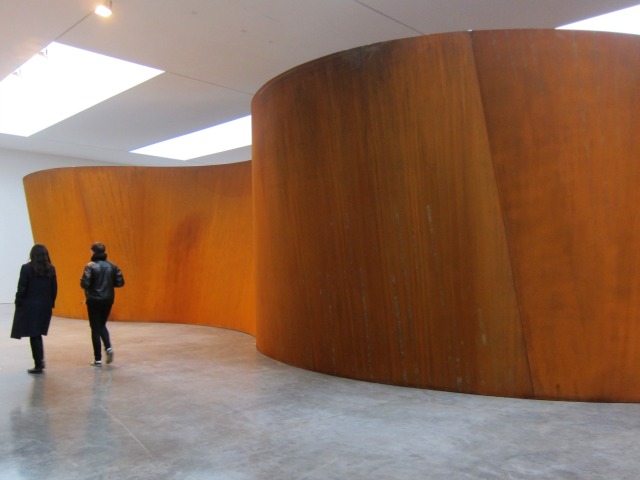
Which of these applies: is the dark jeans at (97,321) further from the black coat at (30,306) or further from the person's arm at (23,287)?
the person's arm at (23,287)

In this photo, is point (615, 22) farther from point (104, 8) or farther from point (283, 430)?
point (283, 430)

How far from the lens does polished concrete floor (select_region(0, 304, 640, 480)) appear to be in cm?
286

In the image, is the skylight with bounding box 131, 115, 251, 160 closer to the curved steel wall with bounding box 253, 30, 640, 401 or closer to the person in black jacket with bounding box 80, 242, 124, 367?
the person in black jacket with bounding box 80, 242, 124, 367

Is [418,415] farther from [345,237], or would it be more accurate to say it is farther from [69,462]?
[69,462]

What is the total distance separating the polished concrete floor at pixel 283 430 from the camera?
2855 millimetres

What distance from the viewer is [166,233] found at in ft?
31.4

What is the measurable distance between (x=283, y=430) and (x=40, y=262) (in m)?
3.43

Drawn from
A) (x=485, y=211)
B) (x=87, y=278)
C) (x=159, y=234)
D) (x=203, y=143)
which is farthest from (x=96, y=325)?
(x=203, y=143)

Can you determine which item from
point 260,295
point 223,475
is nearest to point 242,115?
point 260,295

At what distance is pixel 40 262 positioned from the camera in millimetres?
5449

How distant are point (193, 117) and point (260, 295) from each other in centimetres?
668

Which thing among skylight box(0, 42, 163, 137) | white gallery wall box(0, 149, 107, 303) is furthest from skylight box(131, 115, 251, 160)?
white gallery wall box(0, 149, 107, 303)

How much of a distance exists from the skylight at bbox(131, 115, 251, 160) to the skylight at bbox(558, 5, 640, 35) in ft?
26.8

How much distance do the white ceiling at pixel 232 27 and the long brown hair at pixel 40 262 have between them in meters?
3.31
